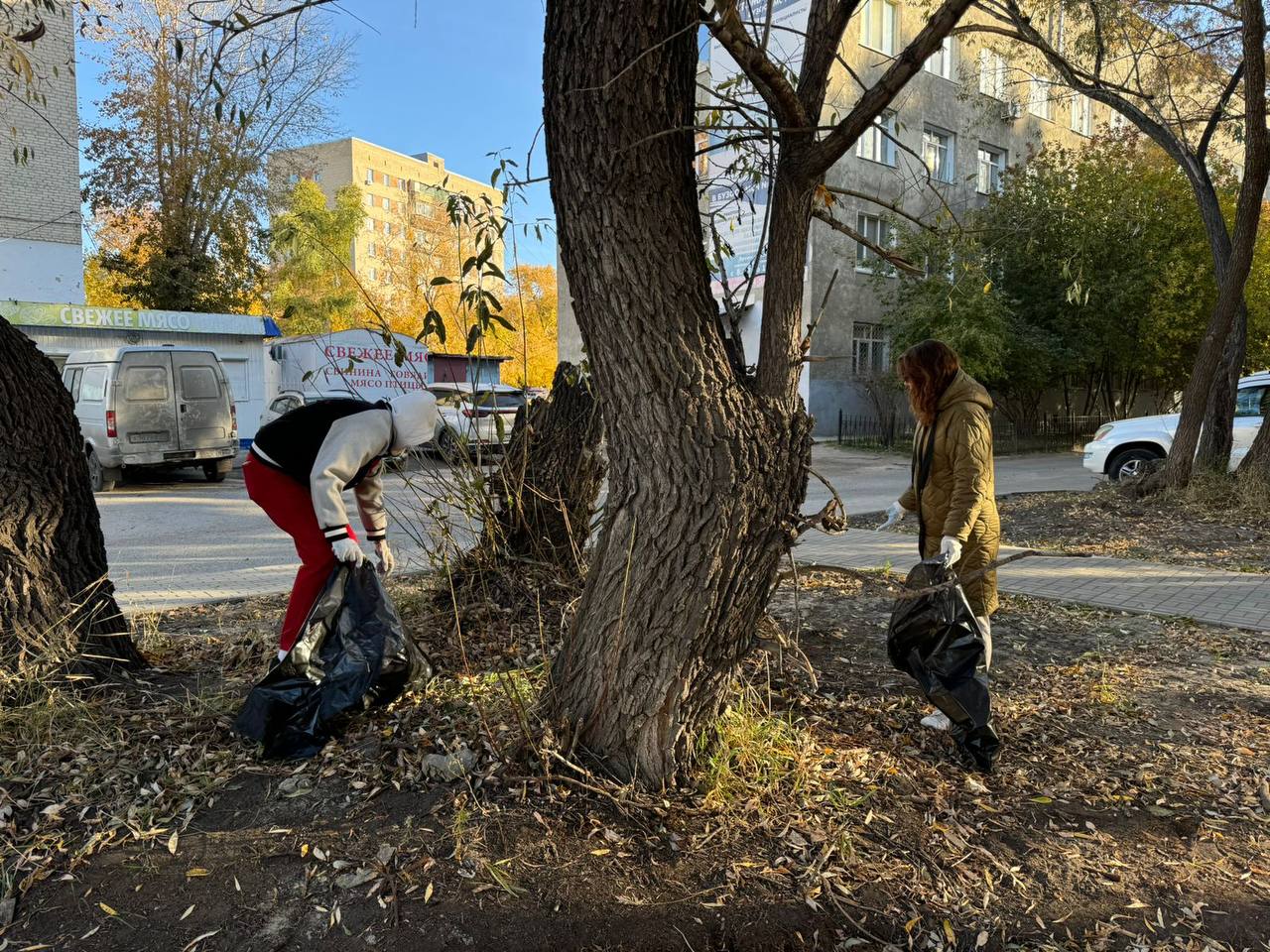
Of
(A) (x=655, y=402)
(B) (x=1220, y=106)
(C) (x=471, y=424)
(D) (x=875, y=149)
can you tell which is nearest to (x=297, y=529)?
(C) (x=471, y=424)

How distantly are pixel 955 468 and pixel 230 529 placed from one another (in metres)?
9.09

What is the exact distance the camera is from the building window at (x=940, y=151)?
26.9 meters

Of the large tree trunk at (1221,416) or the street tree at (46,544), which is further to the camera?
the large tree trunk at (1221,416)

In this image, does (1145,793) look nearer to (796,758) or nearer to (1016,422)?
(796,758)

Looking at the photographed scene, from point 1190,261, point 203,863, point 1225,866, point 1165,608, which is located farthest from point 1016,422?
point 203,863

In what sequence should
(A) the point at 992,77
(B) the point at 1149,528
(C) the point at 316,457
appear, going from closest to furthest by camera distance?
(C) the point at 316,457 < (B) the point at 1149,528 < (A) the point at 992,77

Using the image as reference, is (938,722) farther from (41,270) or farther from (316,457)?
(41,270)

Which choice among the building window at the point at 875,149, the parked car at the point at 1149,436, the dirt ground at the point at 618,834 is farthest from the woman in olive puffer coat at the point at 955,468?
the building window at the point at 875,149

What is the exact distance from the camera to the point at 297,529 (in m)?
3.62

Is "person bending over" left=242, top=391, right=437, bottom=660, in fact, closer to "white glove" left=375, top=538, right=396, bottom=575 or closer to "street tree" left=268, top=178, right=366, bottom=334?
"white glove" left=375, top=538, right=396, bottom=575

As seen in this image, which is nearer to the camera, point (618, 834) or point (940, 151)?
point (618, 834)

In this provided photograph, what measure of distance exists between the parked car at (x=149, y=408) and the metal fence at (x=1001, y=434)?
16.4 metres

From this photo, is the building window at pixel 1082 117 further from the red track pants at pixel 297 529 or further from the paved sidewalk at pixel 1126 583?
the red track pants at pixel 297 529

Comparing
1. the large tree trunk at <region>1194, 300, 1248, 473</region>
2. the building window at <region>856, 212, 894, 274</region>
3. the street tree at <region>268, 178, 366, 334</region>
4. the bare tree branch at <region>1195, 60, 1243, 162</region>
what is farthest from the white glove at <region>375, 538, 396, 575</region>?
the street tree at <region>268, 178, 366, 334</region>
